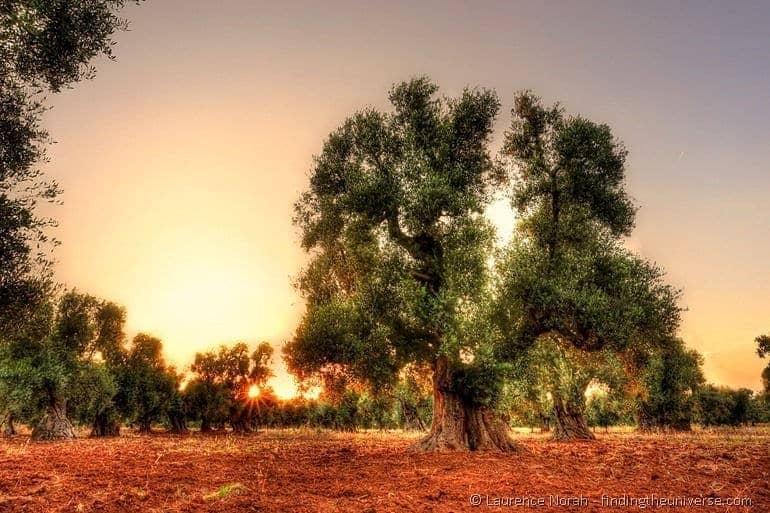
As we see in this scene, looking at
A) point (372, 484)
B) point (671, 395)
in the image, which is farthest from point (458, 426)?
point (671, 395)

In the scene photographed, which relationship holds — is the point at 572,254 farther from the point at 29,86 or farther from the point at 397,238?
the point at 29,86

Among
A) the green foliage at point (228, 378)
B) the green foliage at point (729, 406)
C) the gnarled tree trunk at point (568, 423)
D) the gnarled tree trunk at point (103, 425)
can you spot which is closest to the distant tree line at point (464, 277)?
the gnarled tree trunk at point (568, 423)

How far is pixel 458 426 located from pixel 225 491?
1529 centimetres

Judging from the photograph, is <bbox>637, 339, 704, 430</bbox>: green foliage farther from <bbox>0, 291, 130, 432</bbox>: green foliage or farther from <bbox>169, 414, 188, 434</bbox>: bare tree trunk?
<bbox>169, 414, 188, 434</bbox>: bare tree trunk

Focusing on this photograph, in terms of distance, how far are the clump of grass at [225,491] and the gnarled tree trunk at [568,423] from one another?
30.7 metres

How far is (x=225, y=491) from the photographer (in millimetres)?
9844

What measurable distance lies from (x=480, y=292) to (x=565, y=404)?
71.7ft

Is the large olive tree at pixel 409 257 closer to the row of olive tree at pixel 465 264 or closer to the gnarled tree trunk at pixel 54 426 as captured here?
the row of olive tree at pixel 465 264

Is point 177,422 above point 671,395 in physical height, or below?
below

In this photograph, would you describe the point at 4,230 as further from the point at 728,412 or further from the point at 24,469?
the point at 728,412

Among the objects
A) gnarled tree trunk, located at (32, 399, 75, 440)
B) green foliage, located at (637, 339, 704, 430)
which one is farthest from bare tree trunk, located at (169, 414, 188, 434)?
→ green foliage, located at (637, 339, 704, 430)

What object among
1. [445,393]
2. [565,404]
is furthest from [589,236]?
[565,404]

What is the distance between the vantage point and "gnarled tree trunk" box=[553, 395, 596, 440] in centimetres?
3500

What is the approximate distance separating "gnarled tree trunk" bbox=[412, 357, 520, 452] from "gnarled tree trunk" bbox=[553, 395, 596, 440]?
1444 cm
